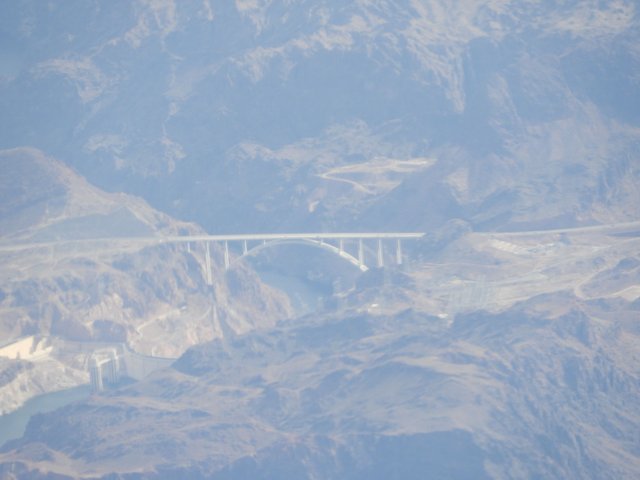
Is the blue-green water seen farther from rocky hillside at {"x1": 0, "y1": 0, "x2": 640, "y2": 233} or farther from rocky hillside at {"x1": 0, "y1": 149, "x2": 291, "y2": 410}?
rocky hillside at {"x1": 0, "y1": 0, "x2": 640, "y2": 233}

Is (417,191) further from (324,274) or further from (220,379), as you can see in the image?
(220,379)

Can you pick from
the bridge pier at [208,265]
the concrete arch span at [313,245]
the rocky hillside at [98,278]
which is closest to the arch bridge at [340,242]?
the concrete arch span at [313,245]

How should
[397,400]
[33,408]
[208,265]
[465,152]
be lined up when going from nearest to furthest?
[397,400] < [33,408] < [208,265] < [465,152]

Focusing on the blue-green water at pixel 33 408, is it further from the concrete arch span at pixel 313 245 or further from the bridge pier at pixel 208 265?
the concrete arch span at pixel 313 245

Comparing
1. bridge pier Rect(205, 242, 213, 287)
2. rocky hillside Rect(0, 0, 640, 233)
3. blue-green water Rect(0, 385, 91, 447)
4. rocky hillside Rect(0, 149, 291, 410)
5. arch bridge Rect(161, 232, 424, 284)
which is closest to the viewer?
blue-green water Rect(0, 385, 91, 447)

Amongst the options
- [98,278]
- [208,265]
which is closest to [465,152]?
[208,265]

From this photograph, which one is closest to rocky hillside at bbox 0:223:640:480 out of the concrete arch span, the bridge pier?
the bridge pier

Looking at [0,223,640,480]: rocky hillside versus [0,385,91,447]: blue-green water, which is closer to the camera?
[0,223,640,480]: rocky hillside

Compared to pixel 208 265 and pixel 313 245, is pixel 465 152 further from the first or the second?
pixel 208 265
